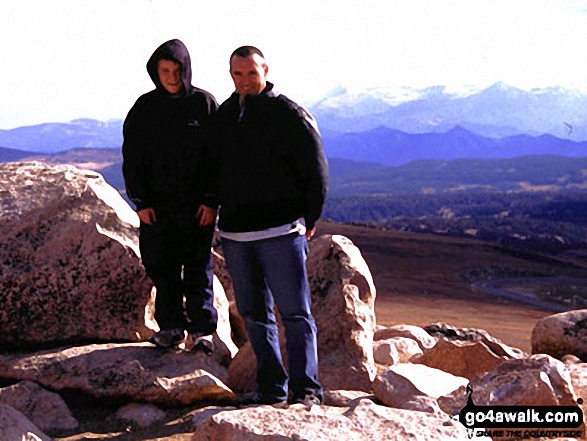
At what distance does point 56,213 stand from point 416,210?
120051 mm

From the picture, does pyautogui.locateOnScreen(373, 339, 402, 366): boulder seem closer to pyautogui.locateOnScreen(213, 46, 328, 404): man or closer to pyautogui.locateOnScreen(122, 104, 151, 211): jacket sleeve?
pyautogui.locateOnScreen(213, 46, 328, 404): man

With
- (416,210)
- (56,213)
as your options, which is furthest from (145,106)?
(416,210)

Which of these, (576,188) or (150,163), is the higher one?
(150,163)

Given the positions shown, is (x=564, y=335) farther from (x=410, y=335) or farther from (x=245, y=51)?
(x=245, y=51)

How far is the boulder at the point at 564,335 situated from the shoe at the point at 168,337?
15.3 feet

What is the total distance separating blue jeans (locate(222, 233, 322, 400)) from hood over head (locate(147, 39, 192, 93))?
4.26 feet

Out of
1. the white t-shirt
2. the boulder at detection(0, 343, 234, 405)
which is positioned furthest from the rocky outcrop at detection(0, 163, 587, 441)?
the white t-shirt

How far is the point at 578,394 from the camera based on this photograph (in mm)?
4945

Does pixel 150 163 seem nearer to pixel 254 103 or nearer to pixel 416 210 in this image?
pixel 254 103

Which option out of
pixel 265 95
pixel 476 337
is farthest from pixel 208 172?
pixel 476 337

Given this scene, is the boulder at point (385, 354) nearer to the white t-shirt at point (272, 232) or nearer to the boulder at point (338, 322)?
the boulder at point (338, 322)

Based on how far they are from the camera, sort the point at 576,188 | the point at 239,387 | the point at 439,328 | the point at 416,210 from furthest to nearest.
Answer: the point at 576,188, the point at 416,210, the point at 439,328, the point at 239,387

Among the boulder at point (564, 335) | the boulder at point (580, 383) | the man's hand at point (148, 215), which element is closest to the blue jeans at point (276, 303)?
the man's hand at point (148, 215)

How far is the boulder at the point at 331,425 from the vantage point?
3.38 meters
